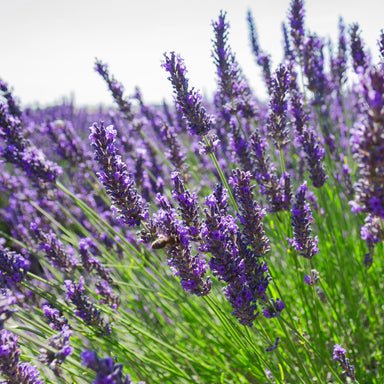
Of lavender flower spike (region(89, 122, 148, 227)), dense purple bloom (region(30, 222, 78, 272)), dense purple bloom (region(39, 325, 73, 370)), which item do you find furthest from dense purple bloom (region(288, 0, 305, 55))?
dense purple bloom (region(39, 325, 73, 370))

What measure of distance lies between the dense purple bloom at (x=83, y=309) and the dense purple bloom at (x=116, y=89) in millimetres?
2098

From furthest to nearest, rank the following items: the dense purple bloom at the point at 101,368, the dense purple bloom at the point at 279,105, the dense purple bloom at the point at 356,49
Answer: the dense purple bloom at the point at 356,49
the dense purple bloom at the point at 279,105
the dense purple bloom at the point at 101,368

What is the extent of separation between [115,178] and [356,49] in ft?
8.15

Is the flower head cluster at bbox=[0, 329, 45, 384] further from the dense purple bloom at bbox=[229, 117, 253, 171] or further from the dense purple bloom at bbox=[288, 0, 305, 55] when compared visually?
the dense purple bloom at bbox=[288, 0, 305, 55]

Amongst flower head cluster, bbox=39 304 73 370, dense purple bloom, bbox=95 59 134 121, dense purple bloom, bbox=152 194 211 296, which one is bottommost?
flower head cluster, bbox=39 304 73 370

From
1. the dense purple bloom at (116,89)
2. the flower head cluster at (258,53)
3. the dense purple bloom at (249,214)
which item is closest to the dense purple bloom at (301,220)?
the dense purple bloom at (249,214)

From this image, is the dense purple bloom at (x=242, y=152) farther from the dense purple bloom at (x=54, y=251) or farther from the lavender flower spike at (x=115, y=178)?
the dense purple bloom at (x=54, y=251)

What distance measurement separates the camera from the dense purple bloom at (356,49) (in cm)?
295

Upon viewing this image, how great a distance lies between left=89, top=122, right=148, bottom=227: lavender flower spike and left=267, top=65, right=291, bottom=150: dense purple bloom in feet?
3.38

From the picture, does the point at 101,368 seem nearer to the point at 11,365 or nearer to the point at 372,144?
the point at 11,365

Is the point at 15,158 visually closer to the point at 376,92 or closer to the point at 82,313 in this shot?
the point at 82,313

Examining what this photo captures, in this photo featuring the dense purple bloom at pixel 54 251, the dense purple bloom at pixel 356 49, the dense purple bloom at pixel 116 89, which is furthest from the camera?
the dense purple bloom at pixel 116 89

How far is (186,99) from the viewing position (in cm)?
203

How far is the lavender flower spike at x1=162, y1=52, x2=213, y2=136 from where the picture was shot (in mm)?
Result: 1963
